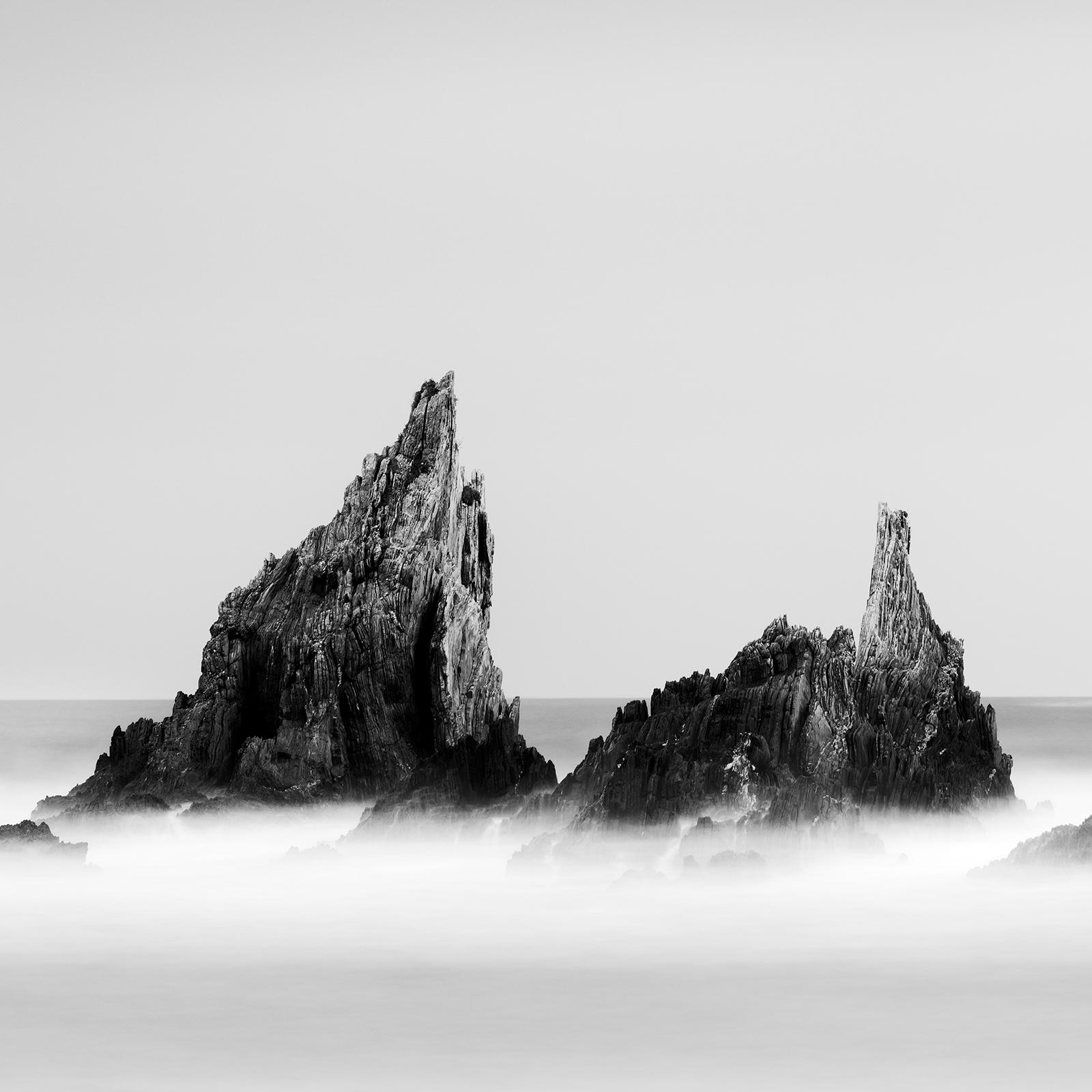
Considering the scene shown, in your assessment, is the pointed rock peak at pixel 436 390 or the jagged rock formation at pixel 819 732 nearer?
the jagged rock formation at pixel 819 732

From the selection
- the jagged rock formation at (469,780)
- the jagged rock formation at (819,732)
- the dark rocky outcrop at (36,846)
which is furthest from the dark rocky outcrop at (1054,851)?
the dark rocky outcrop at (36,846)

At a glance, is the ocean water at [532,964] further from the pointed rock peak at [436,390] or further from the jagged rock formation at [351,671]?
the pointed rock peak at [436,390]

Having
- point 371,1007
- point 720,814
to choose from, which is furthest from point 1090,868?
point 371,1007

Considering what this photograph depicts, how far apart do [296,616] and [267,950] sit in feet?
64.5

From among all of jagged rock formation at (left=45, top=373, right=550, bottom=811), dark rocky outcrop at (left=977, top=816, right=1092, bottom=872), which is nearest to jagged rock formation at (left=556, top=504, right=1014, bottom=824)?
dark rocky outcrop at (left=977, top=816, right=1092, bottom=872)

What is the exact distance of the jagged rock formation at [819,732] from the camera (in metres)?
42.5

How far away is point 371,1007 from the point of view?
30.0 m

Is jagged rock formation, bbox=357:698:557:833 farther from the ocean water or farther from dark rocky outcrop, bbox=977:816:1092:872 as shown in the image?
dark rocky outcrop, bbox=977:816:1092:872

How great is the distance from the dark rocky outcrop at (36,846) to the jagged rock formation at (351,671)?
6422mm

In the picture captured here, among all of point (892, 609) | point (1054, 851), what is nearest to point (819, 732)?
point (892, 609)

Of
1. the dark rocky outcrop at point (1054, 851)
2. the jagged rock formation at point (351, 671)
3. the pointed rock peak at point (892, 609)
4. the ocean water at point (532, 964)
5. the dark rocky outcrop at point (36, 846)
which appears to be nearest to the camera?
the ocean water at point (532, 964)

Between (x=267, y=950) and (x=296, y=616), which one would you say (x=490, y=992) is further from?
(x=296, y=616)

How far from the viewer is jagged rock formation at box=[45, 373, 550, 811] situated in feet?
168

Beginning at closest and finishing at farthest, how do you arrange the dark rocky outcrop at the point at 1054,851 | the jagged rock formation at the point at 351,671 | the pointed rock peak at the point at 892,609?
the dark rocky outcrop at the point at 1054,851
the pointed rock peak at the point at 892,609
the jagged rock formation at the point at 351,671
